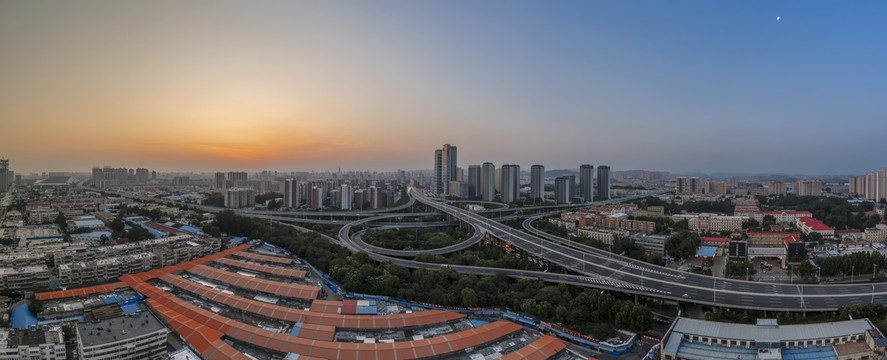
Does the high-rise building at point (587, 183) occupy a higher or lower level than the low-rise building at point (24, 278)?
higher

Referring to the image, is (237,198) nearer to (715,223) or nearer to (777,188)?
(715,223)

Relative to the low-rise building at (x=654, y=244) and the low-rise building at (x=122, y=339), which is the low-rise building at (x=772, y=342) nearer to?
the low-rise building at (x=654, y=244)

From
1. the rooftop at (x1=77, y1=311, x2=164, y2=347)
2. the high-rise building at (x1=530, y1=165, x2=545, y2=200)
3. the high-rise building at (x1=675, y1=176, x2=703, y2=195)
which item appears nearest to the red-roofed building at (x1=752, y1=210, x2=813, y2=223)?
the high-rise building at (x1=530, y1=165, x2=545, y2=200)

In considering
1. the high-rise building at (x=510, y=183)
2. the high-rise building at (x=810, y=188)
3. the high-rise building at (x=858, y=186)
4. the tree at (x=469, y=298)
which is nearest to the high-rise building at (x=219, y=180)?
the high-rise building at (x=510, y=183)

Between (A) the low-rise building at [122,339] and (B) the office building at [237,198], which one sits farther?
(B) the office building at [237,198]

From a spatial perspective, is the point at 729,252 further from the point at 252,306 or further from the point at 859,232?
the point at 252,306

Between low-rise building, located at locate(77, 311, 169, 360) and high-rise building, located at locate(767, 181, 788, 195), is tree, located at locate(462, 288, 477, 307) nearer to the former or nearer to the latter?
low-rise building, located at locate(77, 311, 169, 360)

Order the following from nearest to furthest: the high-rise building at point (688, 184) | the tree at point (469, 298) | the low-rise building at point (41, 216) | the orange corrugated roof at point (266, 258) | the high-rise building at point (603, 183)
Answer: the tree at point (469, 298), the orange corrugated roof at point (266, 258), the low-rise building at point (41, 216), the high-rise building at point (603, 183), the high-rise building at point (688, 184)
